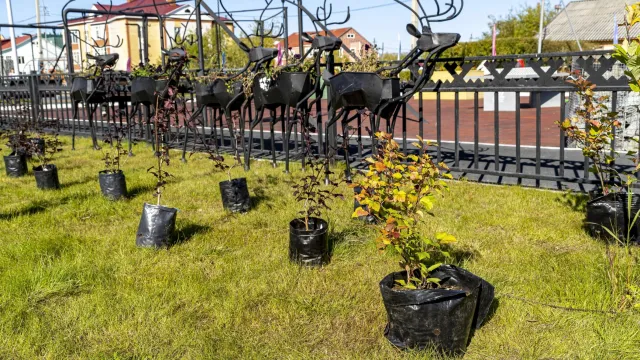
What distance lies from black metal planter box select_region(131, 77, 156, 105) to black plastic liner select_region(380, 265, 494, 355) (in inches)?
269

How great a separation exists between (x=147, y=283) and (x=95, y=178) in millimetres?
3986

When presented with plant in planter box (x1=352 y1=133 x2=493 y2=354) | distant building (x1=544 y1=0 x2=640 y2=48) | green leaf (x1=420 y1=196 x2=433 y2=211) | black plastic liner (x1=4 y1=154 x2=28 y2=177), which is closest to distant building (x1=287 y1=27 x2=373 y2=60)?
plant in planter box (x1=352 y1=133 x2=493 y2=354)

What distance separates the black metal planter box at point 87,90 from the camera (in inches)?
368

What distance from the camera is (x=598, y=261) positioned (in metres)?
3.66

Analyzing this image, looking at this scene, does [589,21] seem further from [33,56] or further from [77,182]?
[77,182]

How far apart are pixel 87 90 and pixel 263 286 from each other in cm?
711

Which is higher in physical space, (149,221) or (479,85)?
(479,85)

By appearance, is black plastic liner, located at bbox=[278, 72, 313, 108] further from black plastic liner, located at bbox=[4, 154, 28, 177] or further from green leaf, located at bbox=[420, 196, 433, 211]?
green leaf, located at bbox=[420, 196, 433, 211]

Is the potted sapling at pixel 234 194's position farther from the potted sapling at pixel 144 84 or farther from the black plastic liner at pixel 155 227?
the potted sapling at pixel 144 84

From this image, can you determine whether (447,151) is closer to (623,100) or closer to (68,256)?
(623,100)

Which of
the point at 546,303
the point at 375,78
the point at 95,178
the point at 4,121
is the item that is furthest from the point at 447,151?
the point at 4,121

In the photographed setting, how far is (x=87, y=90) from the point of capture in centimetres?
937

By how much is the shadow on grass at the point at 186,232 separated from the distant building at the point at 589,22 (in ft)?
132

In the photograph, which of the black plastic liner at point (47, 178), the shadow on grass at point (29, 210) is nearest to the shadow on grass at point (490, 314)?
the shadow on grass at point (29, 210)
